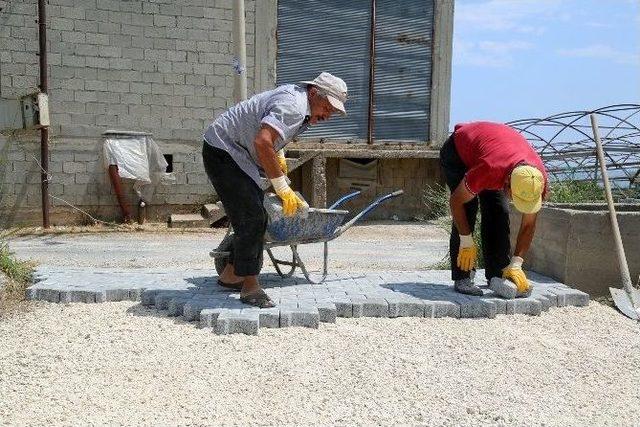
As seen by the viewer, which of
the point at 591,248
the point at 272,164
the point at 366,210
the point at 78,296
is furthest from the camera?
the point at 366,210

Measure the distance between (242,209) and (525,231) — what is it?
78.7 inches

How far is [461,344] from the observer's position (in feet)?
12.7

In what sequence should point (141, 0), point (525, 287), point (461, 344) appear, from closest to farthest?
point (461, 344)
point (525, 287)
point (141, 0)

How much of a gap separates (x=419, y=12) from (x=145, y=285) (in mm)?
9419

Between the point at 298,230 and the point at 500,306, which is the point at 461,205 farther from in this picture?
the point at 298,230

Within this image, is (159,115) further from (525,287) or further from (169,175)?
(525,287)

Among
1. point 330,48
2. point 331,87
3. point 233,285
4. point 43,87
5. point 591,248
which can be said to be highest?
point 330,48

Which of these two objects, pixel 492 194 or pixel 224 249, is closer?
pixel 492 194

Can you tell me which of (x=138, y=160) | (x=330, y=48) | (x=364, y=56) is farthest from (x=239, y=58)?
(x=364, y=56)

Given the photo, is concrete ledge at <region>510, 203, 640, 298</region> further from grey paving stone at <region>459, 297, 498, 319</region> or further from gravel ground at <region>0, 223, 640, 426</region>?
grey paving stone at <region>459, 297, 498, 319</region>

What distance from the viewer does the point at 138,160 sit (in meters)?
10.6

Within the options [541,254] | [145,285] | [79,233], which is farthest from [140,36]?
[541,254]

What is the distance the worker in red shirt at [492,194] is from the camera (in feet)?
13.9

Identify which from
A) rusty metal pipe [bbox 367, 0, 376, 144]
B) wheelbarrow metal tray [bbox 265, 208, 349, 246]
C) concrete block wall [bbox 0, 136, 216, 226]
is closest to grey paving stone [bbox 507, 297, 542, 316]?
wheelbarrow metal tray [bbox 265, 208, 349, 246]
